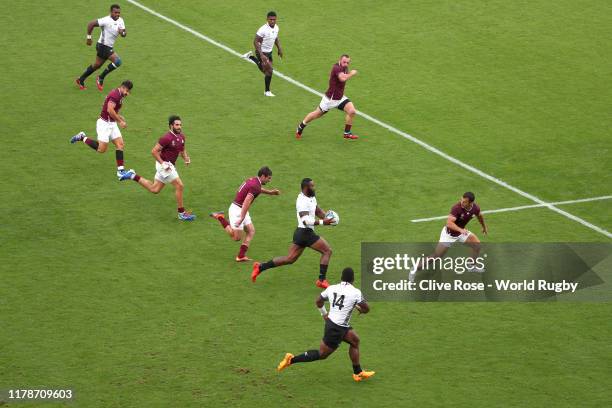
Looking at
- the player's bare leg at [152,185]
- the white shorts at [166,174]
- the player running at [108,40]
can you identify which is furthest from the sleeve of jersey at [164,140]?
the player running at [108,40]

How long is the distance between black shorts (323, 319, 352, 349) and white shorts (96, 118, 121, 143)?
1075 centimetres

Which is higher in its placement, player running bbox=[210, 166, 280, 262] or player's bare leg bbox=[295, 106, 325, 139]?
player's bare leg bbox=[295, 106, 325, 139]

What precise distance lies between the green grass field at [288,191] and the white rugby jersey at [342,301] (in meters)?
1.33

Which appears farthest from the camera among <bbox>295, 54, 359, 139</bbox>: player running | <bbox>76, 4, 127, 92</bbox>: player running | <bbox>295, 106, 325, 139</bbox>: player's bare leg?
<bbox>76, 4, 127, 92</bbox>: player running

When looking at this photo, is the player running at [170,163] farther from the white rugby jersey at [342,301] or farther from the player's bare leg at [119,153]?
the white rugby jersey at [342,301]

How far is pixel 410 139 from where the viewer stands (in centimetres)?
2966

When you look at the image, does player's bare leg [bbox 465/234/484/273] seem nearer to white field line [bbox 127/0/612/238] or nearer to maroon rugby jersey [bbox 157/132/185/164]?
white field line [bbox 127/0/612/238]

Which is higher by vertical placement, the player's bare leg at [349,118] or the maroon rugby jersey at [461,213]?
the player's bare leg at [349,118]

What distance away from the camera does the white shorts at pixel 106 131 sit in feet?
88.0

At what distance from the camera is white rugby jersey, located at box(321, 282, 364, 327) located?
18.4 meters

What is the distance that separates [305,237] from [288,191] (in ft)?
15.4

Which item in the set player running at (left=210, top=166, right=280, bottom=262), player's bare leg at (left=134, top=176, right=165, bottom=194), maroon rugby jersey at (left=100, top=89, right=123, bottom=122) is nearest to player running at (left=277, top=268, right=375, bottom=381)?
player running at (left=210, top=166, right=280, bottom=262)

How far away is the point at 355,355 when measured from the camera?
18562mm

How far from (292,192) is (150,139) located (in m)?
5.07
